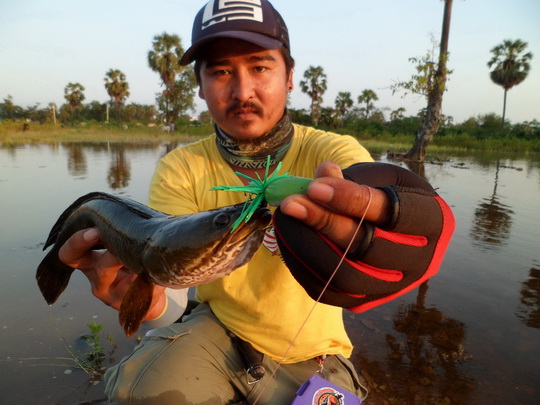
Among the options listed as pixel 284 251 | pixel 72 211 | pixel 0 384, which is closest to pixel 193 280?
pixel 284 251

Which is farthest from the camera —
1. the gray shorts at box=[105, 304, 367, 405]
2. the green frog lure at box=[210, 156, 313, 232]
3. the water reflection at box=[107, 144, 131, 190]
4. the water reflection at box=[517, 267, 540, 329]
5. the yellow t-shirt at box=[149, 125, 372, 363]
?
the water reflection at box=[107, 144, 131, 190]

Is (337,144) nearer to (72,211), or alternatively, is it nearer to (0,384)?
(72,211)

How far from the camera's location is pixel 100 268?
2104 millimetres

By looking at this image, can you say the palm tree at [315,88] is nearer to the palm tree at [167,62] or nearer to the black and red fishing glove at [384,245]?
the palm tree at [167,62]

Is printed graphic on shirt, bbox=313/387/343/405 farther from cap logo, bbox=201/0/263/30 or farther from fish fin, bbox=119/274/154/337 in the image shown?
cap logo, bbox=201/0/263/30

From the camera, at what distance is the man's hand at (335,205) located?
0.99 meters

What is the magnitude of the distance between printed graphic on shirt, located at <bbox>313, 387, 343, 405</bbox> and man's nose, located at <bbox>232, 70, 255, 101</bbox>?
72.4 inches

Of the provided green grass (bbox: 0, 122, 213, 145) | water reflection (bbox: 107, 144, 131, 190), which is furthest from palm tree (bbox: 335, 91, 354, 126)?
water reflection (bbox: 107, 144, 131, 190)

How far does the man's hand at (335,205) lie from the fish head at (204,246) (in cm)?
30

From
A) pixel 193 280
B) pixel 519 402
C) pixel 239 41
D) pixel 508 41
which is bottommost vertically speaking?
pixel 519 402

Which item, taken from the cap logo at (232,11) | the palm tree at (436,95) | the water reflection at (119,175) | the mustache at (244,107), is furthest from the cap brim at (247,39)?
the palm tree at (436,95)

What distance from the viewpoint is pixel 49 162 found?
14.4 meters

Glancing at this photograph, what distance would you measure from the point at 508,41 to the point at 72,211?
52.9 meters

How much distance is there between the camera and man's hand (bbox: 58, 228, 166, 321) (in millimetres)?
2086
